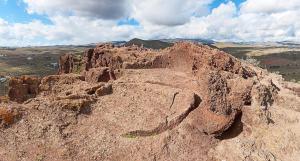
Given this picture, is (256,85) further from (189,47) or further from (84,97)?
(84,97)

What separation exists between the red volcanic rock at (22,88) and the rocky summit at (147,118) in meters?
0.06

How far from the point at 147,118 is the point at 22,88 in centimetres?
826

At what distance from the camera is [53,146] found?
19953 millimetres

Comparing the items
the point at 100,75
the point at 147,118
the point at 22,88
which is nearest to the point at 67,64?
the point at 100,75

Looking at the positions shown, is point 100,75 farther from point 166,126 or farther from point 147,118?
point 166,126

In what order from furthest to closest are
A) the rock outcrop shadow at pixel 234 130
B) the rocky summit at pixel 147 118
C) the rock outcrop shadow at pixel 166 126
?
1. the rock outcrop shadow at pixel 234 130
2. the rock outcrop shadow at pixel 166 126
3. the rocky summit at pixel 147 118

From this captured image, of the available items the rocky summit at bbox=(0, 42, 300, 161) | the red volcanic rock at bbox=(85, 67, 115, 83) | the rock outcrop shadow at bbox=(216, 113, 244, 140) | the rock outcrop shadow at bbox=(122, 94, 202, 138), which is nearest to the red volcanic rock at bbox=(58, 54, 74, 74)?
the rocky summit at bbox=(0, 42, 300, 161)

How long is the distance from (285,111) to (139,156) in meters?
12.3

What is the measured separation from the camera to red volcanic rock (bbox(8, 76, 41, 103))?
2454 cm

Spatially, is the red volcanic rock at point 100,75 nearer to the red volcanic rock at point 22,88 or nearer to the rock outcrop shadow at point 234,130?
the red volcanic rock at point 22,88

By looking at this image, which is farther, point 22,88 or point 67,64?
point 67,64

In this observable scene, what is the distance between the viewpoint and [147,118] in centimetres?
2306

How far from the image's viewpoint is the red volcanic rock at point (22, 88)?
24.5 meters

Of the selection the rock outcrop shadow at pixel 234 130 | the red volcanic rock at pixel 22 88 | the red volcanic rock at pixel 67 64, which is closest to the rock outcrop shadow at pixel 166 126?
the rock outcrop shadow at pixel 234 130
